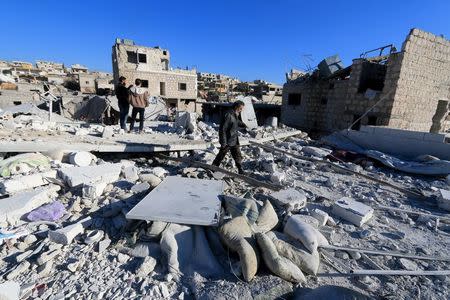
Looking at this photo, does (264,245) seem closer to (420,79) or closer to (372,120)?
(372,120)

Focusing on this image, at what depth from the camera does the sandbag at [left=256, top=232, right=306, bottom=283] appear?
229 centimetres

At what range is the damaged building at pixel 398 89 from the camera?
955 centimetres

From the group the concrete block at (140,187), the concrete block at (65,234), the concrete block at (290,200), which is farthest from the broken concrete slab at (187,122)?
the concrete block at (65,234)

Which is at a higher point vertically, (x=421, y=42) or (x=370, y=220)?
(x=421, y=42)

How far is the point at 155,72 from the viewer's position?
2803 cm

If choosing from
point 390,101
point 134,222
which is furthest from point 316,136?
point 134,222

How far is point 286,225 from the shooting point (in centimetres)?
300

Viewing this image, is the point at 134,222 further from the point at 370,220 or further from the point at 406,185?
the point at 406,185

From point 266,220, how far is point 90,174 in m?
2.86

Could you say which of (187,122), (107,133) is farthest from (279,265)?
(187,122)

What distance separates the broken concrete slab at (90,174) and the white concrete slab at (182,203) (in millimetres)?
1012

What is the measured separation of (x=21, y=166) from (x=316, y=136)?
13371 millimetres

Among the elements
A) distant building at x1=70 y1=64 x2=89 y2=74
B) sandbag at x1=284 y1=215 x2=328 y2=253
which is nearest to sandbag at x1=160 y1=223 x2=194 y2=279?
sandbag at x1=284 y1=215 x2=328 y2=253

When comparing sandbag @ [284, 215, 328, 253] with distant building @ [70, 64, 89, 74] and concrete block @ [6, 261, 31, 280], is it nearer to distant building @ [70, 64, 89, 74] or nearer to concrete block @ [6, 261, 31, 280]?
concrete block @ [6, 261, 31, 280]
